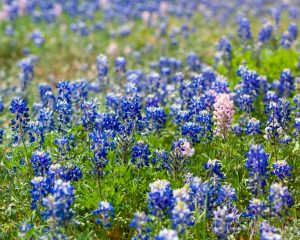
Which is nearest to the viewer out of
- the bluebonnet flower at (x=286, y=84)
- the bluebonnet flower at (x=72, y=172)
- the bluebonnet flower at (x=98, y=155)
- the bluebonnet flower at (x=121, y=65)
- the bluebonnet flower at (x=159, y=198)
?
the bluebonnet flower at (x=159, y=198)

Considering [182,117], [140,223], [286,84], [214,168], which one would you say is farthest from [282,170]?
[286,84]

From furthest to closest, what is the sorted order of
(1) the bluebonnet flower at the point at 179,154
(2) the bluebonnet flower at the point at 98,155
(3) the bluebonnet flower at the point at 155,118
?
(3) the bluebonnet flower at the point at 155,118 < (1) the bluebonnet flower at the point at 179,154 < (2) the bluebonnet flower at the point at 98,155

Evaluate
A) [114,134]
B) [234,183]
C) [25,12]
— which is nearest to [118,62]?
[114,134]

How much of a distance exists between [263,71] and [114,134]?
4245 mm

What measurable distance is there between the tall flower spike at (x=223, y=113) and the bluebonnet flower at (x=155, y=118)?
0.77 m

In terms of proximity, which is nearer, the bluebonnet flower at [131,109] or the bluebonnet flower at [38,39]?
the bluebonnet flower at [131,109]

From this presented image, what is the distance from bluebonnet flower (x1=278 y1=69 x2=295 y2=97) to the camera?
8.31 m

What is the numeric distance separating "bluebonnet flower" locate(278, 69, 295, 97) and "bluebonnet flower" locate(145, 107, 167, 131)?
2.31 m

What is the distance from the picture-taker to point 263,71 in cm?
986

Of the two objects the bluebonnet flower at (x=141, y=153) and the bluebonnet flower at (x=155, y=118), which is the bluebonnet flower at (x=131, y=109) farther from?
the bluebonnet flower at (x=141, y=153)

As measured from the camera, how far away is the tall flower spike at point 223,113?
645 centimetres

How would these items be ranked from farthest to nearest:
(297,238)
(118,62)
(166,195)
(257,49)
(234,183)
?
(257,49) → (118,62) → (234,183) → (297,238) → (166,195)

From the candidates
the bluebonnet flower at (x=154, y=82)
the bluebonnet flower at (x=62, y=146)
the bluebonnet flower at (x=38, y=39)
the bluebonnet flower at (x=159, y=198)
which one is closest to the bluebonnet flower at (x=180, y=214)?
the bluebonnet flower at (x=159, y=198)

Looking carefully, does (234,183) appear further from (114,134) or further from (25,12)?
(25,12)
